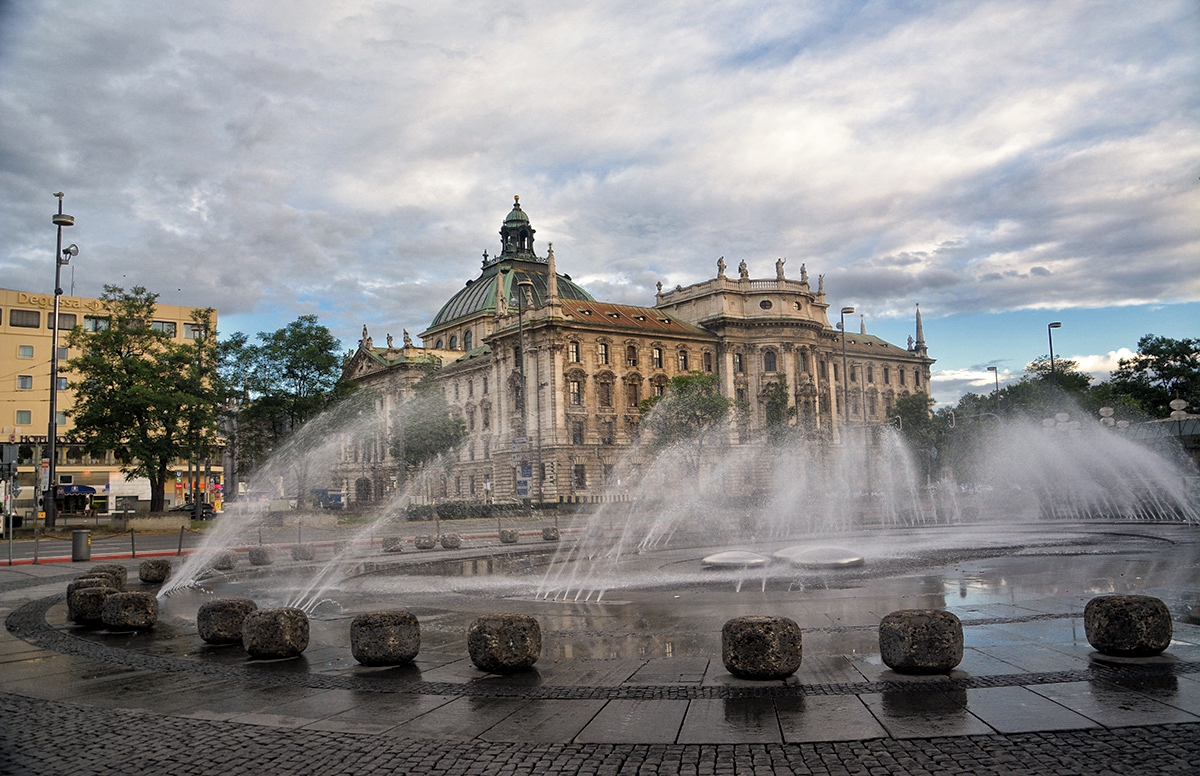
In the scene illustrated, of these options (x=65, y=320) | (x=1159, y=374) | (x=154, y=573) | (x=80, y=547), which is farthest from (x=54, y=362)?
(x=1159, y=374)

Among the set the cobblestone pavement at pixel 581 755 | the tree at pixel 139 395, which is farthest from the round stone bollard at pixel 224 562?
the tree at pixel 139 395

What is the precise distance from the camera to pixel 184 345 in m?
52.8

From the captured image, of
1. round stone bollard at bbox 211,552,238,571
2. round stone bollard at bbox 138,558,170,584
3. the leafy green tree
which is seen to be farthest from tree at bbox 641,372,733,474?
round stone bollard at bbox 138,558,170,584

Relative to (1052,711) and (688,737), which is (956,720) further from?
(688,737)

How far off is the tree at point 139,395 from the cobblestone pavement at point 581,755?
46.3 metres

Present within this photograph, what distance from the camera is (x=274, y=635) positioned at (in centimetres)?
1058

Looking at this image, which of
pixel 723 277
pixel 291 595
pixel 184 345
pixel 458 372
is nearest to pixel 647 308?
pixel 723 277

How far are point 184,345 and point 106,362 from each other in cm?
431

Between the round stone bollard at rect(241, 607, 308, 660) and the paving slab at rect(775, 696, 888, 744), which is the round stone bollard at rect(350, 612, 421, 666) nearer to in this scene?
the round stone bollard at rect(241, 607, 308, 660)

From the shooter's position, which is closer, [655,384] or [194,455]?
[194,455]

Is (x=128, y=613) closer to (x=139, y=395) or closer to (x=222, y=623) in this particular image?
(x=222, y=623)

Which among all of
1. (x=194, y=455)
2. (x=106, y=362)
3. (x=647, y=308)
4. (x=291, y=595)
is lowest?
(x=291, y=595)

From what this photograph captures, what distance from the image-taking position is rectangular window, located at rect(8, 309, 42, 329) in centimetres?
8006

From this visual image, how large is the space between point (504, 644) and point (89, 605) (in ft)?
26.5
